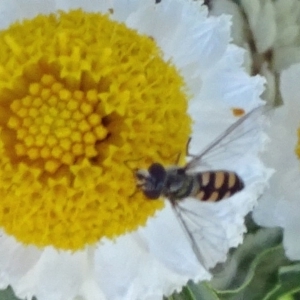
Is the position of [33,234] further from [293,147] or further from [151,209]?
[293,147]

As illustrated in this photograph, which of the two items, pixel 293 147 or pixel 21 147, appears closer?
pixel 21 147

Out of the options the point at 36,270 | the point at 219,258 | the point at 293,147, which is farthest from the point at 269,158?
the point at 36,270

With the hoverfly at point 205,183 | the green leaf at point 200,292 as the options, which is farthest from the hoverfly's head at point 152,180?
the green leaf at point 200,292

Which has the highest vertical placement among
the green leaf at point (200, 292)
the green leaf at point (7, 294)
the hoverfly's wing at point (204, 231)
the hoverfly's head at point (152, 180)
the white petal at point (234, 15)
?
the white petal at point (234, 15)

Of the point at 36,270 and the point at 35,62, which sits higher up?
the point at 35,62

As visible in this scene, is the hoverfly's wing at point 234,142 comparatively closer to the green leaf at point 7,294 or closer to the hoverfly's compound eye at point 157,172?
the hoverfly's compound eye at point 157,172

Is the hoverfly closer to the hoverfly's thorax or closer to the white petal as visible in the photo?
the hoverfly's thorax

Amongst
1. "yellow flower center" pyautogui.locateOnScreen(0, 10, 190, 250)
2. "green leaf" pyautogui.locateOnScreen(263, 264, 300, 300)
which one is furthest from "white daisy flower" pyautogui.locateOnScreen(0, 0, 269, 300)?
"green leaf" pyautogui.locateOnScreen(263, 264, 300, 300)
